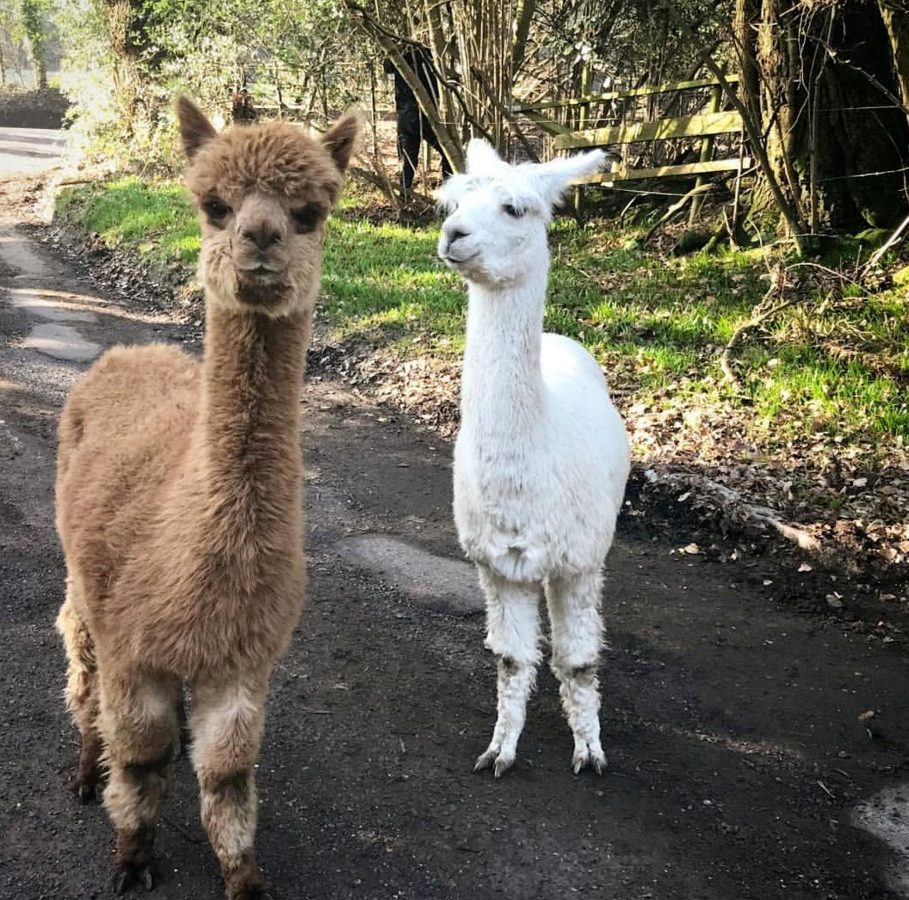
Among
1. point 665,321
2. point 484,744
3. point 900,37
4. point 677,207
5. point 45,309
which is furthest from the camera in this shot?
point 677,207

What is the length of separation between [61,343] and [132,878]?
675 centimetres

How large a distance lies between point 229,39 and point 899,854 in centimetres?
1312

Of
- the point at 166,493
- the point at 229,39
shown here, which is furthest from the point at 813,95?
the point at 229,39

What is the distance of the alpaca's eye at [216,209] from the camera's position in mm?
2293

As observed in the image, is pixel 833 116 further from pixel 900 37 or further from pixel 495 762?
pixel 495 762

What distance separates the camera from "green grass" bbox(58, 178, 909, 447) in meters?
6.13

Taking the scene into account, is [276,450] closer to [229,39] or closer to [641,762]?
[641,762]

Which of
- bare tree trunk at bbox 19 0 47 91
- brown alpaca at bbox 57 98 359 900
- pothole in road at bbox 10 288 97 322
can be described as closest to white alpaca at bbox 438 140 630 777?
brown alpaca at bbox 57 98 359 900

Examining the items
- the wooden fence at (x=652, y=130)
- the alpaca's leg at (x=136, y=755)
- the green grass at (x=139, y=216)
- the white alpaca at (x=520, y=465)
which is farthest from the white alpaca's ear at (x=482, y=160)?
the green grass at (x=139, y=216)

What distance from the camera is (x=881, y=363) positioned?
6.39m

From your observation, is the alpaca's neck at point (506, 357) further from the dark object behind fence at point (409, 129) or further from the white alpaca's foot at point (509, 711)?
the dark object behind fence at point (409, 129)

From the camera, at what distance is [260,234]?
2.19m

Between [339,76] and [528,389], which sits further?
[339,76]

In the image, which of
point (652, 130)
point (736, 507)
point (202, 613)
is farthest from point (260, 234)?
point (652, 130)
